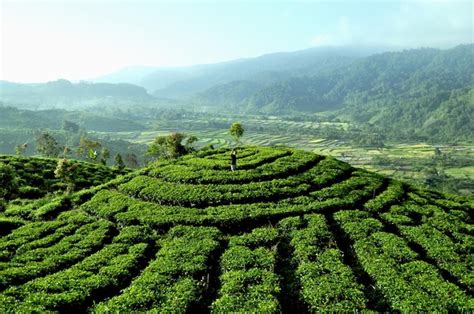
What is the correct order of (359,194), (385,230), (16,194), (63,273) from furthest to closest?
(16,194) < (359,194) < (385,230) < (63,273)

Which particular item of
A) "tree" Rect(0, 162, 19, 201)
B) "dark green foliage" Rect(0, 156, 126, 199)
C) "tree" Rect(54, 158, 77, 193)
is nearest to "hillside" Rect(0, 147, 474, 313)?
"tree" Rect(54, 158, 77, 193)

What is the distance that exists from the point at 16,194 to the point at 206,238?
91.6 feet

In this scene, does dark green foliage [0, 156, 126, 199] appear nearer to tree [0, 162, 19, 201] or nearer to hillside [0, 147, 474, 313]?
tree [0, 162, 19, 201]

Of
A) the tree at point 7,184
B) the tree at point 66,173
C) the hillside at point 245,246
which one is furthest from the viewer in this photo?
the tree at point 66,173

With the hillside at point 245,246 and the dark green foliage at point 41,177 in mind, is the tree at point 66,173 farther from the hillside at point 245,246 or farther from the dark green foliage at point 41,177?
the hillside at point 245,246

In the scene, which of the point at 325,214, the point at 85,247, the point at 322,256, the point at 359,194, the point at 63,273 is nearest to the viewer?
the point at 63,273

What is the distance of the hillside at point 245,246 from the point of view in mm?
22734

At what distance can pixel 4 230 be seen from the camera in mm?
34094

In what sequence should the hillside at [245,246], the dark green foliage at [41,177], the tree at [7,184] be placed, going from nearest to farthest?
the hillside at [245,246] < the tree at [7,184] < the dark green foliage at [41,177]

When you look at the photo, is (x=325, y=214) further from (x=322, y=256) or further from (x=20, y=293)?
(x=20, y=293)

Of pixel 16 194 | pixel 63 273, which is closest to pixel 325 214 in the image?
pixel 63 273

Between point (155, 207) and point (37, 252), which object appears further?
point (155, 207)

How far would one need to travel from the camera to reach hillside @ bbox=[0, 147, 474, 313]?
2273 centimetres

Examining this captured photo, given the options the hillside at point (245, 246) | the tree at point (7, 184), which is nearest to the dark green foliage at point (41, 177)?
the tree at point (7, 184)
